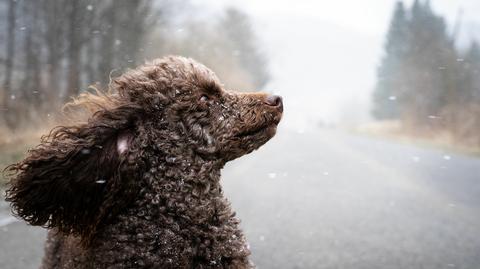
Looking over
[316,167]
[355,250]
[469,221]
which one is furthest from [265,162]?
[355,250]

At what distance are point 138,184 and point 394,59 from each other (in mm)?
37900

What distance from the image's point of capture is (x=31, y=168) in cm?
246

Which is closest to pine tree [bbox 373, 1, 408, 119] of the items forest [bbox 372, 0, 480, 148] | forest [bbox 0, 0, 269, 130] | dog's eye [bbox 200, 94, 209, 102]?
forest [bbox 372, 0, 480, 148]

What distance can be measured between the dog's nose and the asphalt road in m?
2.17

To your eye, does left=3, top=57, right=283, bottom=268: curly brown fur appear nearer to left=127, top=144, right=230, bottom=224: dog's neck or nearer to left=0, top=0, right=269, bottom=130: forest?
left=127, top=144, right=230, bottom=224: dog's neck

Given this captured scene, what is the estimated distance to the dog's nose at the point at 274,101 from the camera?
9.80 ft

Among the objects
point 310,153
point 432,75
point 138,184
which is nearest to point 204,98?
point 138,184

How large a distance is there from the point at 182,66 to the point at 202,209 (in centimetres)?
94

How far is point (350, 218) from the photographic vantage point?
6.92 m

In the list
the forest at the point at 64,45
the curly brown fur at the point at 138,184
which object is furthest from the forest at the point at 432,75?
the curly brown fur at the point at 138,184

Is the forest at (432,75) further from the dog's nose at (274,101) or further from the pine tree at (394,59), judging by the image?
the dog's nose at (274,101)

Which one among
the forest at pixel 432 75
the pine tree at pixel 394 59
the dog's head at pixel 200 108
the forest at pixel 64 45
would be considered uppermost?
the pine tree at pixel 394 59

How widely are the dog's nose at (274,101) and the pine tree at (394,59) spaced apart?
33.7 metres

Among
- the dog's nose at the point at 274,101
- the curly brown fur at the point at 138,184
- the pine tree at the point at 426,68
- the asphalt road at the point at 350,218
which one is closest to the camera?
the curly brown fur at the point at 138,184
